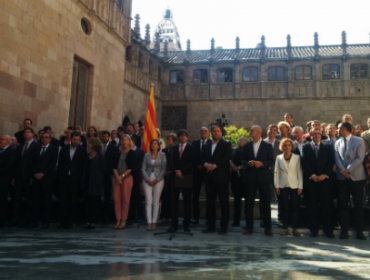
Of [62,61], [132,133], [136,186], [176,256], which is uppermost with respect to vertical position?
[62,61]

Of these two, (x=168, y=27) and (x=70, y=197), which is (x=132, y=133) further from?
(x=168, y=27)

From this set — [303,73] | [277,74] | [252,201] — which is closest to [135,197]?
[252,201]

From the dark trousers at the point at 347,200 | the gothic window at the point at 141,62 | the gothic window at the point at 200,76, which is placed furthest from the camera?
the gothic window at the point at 200,76

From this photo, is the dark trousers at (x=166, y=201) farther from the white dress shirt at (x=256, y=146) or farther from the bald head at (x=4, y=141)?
the bald head at (x=4, y=141)

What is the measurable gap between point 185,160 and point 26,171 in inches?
128

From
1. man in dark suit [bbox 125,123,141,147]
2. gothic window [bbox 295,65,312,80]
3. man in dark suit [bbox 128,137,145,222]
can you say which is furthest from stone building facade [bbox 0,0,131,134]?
gothic window [bbox 295,65,312,80]

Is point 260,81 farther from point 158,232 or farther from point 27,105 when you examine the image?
point 158,232

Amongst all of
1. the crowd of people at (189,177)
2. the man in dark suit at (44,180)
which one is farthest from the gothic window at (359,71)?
the man in dark suit at (44,180)

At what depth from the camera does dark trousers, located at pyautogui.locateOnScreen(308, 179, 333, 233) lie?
6.23m

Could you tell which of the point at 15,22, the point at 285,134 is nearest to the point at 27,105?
the point at 15,22

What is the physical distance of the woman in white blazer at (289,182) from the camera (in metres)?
6.34

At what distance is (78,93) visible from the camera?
1212 centimetres

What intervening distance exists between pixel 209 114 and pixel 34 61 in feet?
63.0

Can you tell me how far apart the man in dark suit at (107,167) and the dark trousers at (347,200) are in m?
4.53
